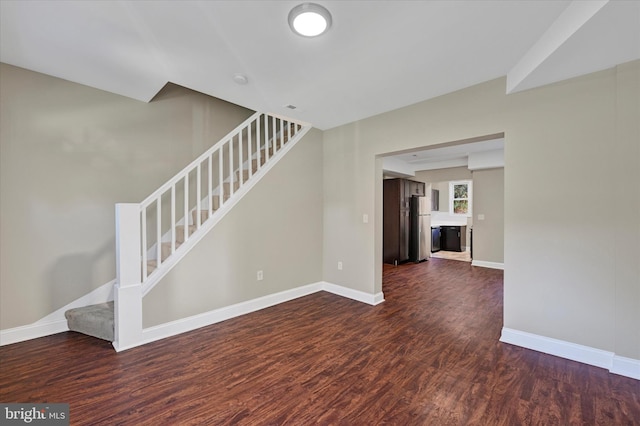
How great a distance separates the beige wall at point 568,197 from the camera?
2.05 m

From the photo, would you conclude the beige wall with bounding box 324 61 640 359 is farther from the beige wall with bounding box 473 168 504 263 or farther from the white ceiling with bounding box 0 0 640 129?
the beige wall with bounding box 473 168 504 263

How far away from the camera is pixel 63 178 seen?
2816 mm

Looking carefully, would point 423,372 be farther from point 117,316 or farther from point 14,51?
point 14,51

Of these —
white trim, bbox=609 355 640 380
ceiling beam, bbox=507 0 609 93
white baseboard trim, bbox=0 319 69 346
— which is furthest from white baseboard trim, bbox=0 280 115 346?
white trim, bbox=609 355 640 380

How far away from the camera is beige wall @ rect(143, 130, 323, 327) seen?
2861 mm

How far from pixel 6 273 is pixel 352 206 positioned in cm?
388

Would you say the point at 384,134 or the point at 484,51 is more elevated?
the point at 484,51

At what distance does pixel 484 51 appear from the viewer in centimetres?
217

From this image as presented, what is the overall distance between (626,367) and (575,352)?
285 millimetres

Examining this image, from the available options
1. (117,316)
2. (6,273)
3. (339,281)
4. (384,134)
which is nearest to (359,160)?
(384,134)

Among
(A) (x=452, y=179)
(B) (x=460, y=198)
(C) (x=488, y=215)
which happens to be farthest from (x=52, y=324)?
(B) (x=460, y=198)

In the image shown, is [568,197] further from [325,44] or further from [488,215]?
[488,215]

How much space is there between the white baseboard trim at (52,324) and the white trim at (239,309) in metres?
0.90

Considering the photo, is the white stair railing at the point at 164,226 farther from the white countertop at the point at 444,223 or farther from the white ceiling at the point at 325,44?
the white countertop at the point at 444,223
